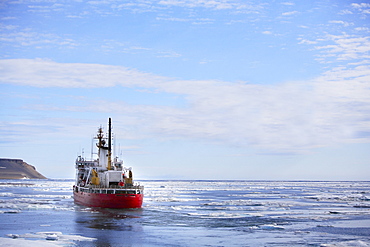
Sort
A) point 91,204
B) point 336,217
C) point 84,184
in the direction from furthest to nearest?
point 84,184
point 91,204
point 336,217

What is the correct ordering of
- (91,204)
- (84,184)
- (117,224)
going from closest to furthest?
1. (117,224)
2. (91,204)
3. (84,184)

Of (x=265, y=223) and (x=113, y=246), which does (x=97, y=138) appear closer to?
(x=265, y=223)

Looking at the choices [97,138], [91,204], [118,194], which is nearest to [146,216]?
[118,194]

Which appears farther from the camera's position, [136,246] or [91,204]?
[91,204]

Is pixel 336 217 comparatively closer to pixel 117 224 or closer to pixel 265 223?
pixel 265 223

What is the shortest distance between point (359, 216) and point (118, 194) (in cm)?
2465

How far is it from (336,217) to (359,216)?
2801 millimetres

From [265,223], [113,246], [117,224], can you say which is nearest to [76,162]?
[117,224]

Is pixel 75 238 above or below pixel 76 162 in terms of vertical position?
below

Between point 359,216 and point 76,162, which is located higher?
point 76,162

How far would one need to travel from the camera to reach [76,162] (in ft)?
213

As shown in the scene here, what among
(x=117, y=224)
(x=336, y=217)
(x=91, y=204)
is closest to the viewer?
(x=117, y=224)

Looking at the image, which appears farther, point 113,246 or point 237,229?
point 237,229

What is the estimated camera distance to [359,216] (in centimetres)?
4219
